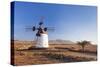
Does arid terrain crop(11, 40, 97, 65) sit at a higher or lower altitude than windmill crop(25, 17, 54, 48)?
lower

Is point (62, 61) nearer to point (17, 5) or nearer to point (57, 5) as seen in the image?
point (57, 5)

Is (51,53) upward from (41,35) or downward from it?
downward

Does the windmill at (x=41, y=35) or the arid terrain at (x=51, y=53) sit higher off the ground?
the windmill at (x=41, y=35)

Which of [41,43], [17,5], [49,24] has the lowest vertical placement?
[41,43]

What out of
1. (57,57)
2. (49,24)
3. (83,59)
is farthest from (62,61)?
(49,24)
